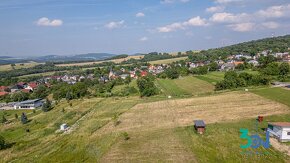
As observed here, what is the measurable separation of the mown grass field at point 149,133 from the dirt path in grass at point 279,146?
863 mm

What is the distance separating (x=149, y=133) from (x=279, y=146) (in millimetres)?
13118

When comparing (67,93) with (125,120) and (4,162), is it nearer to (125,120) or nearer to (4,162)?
(125,120)

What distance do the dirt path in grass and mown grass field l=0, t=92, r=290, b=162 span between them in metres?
0.86

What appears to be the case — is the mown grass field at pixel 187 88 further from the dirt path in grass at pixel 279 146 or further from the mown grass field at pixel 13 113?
the dirt path in grass at pixel 279 146

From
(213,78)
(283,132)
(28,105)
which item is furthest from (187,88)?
(28,105)

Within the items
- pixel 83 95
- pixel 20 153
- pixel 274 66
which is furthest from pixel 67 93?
pixel 274 66

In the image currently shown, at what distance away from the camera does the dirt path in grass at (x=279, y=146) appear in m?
21.1

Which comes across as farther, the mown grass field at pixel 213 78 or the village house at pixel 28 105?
the mown grass field at pixel 213 78

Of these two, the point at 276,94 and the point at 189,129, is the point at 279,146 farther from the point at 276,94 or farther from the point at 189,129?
the point at 276,94

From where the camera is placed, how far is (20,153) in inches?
998

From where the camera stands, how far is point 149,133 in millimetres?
28016

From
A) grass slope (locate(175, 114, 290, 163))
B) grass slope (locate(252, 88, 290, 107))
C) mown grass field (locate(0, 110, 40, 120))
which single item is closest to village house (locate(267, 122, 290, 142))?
grass slope (locate(175, 114, 290, 163))

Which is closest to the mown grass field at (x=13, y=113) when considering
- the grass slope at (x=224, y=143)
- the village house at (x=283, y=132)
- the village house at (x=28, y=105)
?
the village house at (x=28, y=105)

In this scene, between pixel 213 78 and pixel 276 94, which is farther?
pixel 213 78
